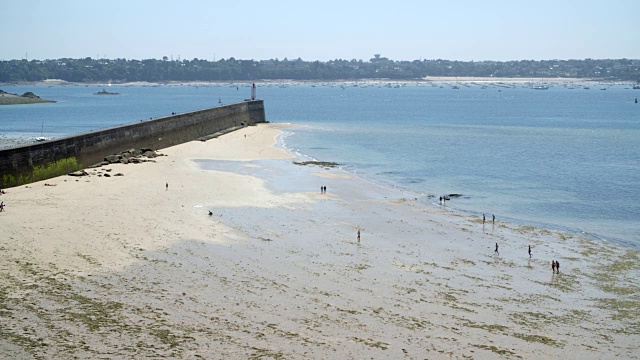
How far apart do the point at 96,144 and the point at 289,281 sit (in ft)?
70.6

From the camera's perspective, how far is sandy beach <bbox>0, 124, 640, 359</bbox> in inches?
542

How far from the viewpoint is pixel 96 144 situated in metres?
36.1

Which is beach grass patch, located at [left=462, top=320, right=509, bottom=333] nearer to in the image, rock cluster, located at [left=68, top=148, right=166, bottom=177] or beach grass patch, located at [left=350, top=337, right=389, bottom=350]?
beach grass patch, located at [left=350, top=337, right=389, bottom=350]

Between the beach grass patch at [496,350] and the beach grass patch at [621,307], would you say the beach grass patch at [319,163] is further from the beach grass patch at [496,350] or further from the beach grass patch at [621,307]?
the beach grass patch at [496,350]

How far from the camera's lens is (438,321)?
50.0 feet

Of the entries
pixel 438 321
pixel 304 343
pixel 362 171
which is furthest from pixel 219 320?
pixel 362 171

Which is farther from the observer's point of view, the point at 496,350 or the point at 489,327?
the point at 489,327

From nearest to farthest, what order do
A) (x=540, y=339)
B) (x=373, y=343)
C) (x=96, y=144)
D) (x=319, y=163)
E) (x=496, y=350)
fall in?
(x=496, y=350), (x=373, y=343), (x=540, y=339), (x=96, y=144), (x=319, y=163)

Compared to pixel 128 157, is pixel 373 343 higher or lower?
lower

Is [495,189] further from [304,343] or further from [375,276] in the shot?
[304,343]

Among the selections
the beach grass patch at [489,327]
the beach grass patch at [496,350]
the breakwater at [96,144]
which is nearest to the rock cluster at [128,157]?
the breakwater at [96,144]

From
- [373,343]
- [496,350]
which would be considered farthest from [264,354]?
[496,350]

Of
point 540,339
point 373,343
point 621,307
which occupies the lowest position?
point 621,307

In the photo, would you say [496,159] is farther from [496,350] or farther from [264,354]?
[264,354]
